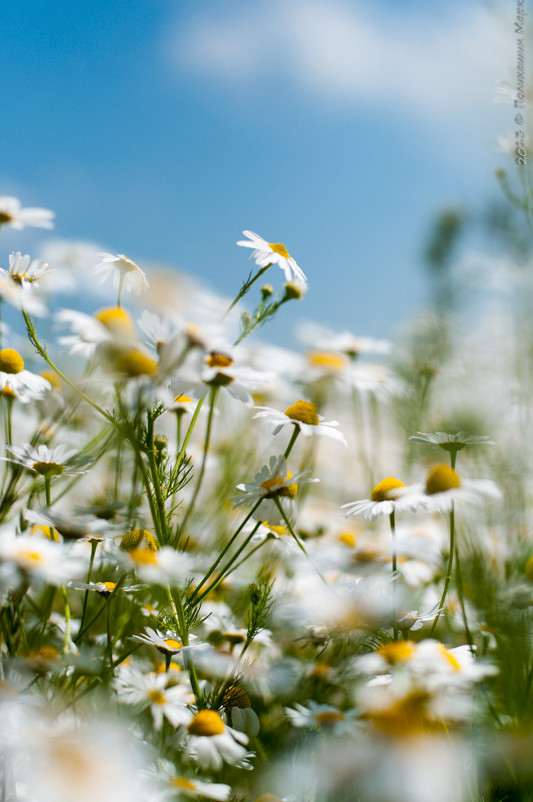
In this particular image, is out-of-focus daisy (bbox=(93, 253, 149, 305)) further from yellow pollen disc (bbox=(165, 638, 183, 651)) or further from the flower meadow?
yellow pollen disc (bbox=(165, 638, 183, 651))

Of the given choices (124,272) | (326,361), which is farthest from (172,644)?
(326,361)

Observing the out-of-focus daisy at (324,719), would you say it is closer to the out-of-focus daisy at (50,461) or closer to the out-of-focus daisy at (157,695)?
the out-of-focus daisy at (157,695)

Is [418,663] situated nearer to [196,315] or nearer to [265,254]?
[196,315]

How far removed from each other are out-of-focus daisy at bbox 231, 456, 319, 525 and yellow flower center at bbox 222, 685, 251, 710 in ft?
0.59

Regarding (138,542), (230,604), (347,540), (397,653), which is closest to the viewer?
(397,653)

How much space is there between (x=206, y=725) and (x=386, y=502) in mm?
271

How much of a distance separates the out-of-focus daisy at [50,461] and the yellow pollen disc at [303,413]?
0.72 feet

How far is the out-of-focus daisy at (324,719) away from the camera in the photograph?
625 mm

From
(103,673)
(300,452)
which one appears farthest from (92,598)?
(300,452)

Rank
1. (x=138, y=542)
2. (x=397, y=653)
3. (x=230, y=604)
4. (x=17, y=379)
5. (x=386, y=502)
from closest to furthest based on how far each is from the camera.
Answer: (x=397, y=653), (x=138, y=542), (x=386, y=502), (x=17, y=379), (x=230, y=604)

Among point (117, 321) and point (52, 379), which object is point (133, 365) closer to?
point (117, 321)

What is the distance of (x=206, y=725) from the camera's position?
0.59 meters

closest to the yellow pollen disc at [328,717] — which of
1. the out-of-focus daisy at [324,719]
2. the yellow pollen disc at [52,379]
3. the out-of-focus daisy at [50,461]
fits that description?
the out-of-focus daisy at [324,719]

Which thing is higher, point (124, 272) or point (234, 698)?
point (124, 272)
